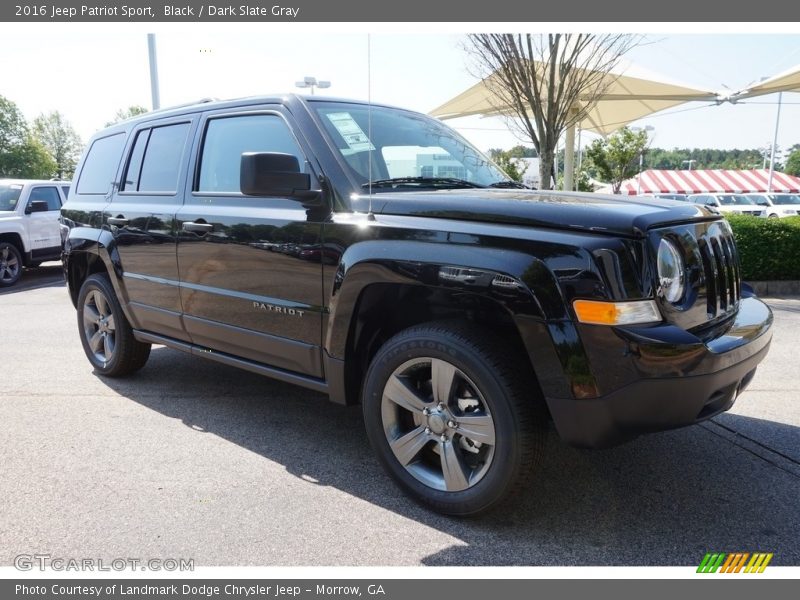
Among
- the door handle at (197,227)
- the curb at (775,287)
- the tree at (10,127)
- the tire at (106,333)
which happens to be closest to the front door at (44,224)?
the tire at (106,333)

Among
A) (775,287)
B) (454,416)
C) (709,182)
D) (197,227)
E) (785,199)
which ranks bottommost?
(775,287)

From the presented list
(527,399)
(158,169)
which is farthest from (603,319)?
(158,169)

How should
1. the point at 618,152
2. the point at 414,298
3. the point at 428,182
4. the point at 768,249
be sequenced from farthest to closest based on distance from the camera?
1. the point at 618,152
2. the point at 768,249
3. the point at 428,182
4. the point at 414,298

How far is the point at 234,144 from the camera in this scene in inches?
140

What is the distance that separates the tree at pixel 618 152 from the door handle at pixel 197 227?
28.8 metres

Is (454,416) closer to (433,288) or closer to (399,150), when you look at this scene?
(433,288)

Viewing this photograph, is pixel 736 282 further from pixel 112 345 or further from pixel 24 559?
pixel 112 345

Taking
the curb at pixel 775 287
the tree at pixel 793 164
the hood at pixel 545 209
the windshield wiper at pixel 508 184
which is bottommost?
the curb at pixel 775 287

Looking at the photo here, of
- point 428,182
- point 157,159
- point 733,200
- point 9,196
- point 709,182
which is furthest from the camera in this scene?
point 709,182

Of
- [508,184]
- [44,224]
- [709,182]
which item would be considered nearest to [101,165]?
[508,184]

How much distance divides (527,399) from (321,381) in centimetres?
119

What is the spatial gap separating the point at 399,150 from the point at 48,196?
434 inches

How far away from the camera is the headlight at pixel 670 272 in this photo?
7.50ft

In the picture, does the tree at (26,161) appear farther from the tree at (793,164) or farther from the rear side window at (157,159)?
the tree at (793,164)
